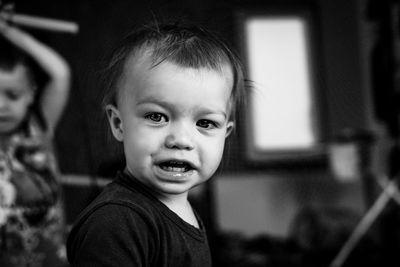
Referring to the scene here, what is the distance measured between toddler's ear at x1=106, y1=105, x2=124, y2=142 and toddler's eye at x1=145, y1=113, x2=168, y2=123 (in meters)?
0.06

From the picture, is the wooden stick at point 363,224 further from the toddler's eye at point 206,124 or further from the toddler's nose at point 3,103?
the toddler's eye at point 206,124

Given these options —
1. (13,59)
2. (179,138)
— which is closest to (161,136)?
(179,138)

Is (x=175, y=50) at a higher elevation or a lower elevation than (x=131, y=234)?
higher

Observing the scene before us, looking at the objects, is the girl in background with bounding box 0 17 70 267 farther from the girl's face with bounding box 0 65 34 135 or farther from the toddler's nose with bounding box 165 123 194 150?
the toddler's nose with bounding box 165 123 194 150

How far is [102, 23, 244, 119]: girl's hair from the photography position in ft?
2.21

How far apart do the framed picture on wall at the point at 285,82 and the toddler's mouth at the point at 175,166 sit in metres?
2.36

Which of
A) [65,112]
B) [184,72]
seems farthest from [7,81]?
[184,72]

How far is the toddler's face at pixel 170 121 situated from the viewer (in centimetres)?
65

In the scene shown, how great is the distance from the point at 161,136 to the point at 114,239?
0.13m

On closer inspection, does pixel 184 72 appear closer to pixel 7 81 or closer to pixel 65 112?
pixel 7 81

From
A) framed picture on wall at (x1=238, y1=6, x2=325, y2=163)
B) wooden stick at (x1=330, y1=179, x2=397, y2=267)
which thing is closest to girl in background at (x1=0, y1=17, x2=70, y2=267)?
wooden stick at (x1=330, y1=179, x2=397, y2=267)

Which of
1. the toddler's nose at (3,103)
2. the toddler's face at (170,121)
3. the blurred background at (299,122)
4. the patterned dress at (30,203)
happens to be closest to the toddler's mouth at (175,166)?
the toddler's face at (170,121)

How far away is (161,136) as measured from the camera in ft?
2.14

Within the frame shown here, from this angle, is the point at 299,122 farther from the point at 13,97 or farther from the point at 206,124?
the point at 206,124
